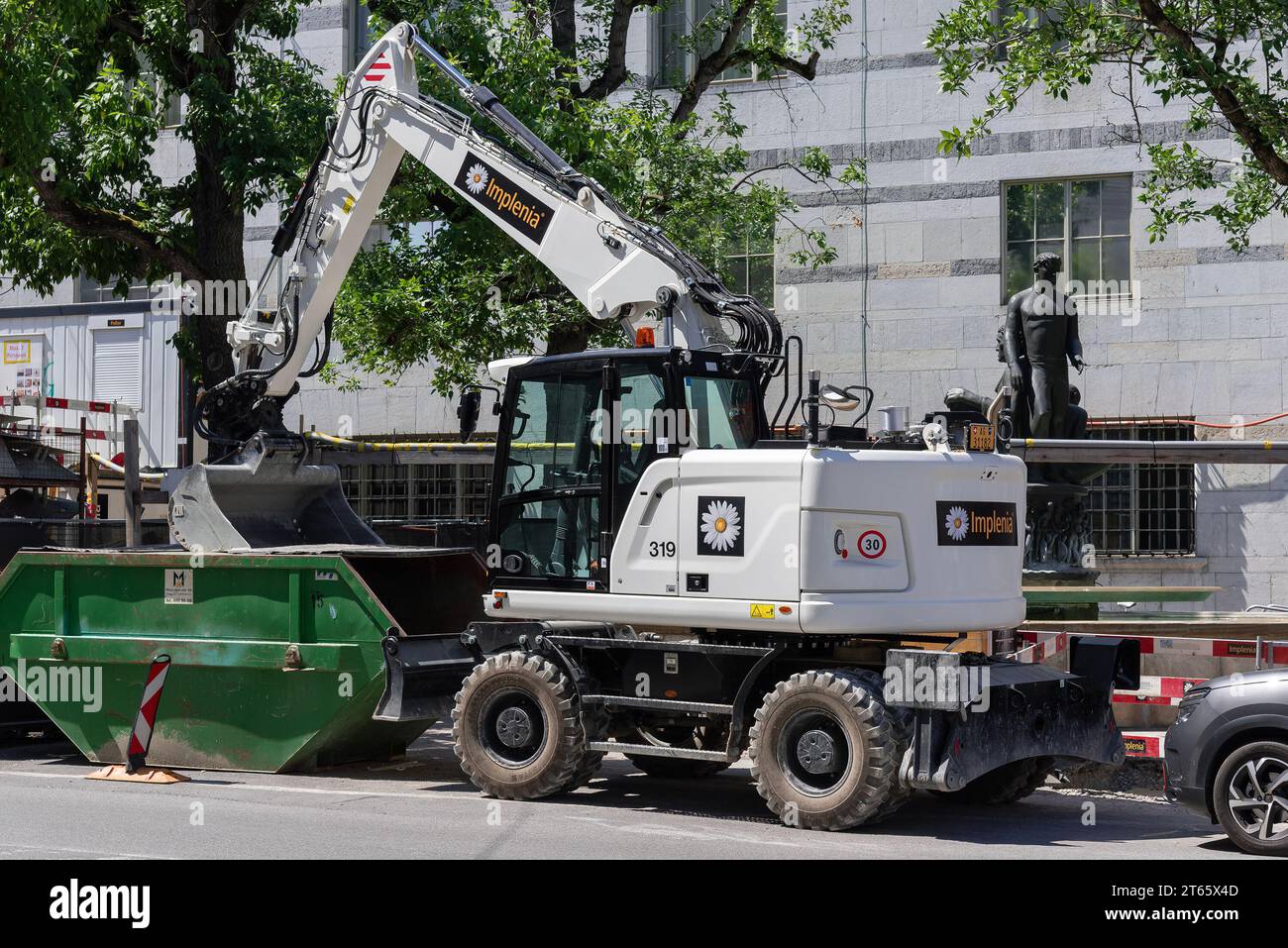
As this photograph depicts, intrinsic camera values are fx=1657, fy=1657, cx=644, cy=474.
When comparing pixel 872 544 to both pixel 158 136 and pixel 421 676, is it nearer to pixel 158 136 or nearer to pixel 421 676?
pixel 421 676

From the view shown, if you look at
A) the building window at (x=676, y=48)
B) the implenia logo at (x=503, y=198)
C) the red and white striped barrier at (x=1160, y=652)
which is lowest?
the red and white striped barrier at (x=1160, y=652)

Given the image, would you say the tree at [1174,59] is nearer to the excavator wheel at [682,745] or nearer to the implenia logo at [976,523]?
the implenia logo at [976,523]

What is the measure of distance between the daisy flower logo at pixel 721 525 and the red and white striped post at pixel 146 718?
4.41 meters

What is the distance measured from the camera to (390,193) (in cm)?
1733

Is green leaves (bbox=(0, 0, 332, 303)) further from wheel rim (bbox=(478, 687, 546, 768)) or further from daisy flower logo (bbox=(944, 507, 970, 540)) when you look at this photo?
daisy flower logo (bbox=(944, 507, 970, 540))

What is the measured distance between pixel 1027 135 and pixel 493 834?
612 inches

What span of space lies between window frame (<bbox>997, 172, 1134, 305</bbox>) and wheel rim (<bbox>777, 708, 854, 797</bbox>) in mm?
13454

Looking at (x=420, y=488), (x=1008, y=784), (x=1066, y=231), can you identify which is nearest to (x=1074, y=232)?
(x=1066, y=231)

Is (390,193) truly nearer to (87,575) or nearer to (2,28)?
(2,28)

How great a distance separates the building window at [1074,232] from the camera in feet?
72.5

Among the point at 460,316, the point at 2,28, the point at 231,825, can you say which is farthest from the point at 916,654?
the point at 2,28

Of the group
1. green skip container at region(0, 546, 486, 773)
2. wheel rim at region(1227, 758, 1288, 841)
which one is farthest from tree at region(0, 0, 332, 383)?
wheel rim at region(1227, 758, 1288, 841)

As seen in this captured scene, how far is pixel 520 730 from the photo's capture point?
36.3 feet

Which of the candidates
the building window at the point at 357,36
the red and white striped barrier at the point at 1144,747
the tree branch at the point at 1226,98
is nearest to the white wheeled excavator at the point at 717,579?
the red and white striped barrier at the point at 1144,747
